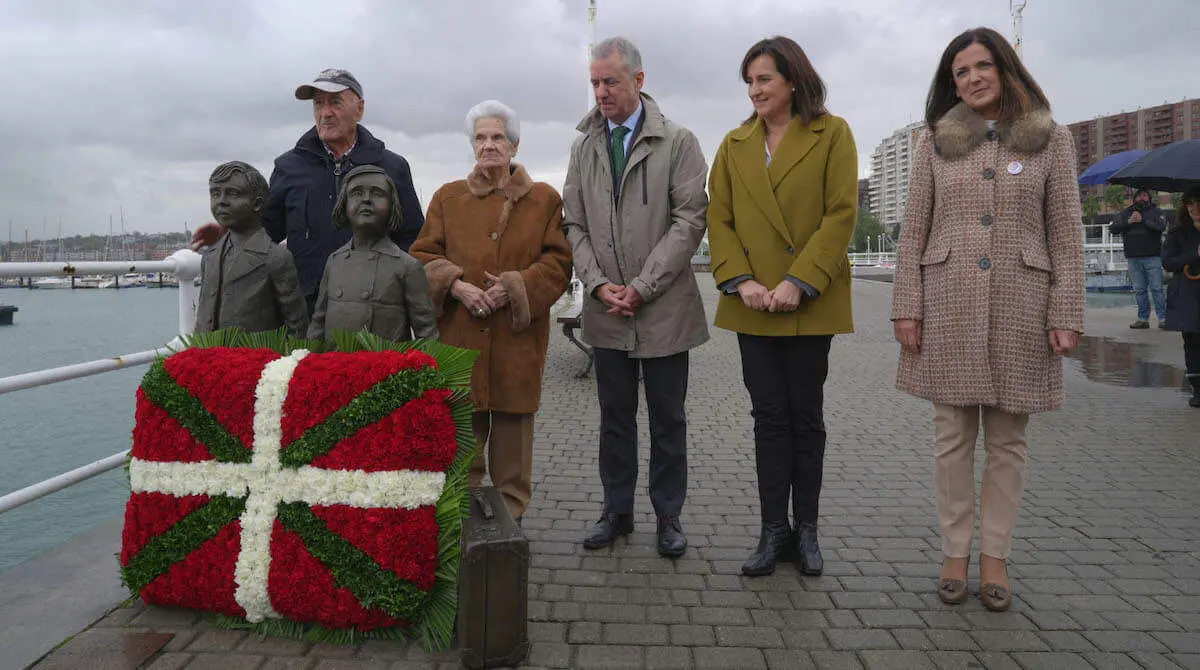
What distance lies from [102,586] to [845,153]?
3681 millimetres

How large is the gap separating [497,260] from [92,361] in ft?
6.44

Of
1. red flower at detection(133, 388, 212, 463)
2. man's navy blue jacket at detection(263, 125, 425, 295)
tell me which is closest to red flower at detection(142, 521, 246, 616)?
red flower at detection(133, 388, 212, 463)

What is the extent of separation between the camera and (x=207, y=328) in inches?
145

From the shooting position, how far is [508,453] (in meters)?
4.18

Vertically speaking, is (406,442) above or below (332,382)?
below

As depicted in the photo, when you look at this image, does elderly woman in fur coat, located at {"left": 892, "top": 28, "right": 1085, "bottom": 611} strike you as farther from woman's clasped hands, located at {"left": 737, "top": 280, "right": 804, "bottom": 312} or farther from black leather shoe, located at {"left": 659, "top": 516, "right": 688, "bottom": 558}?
black leather shoe, located at {"left": 659, "top": 516, "right": 688, "bottom": 558}

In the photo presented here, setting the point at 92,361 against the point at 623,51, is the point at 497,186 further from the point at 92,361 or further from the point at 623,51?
the point at 92,361

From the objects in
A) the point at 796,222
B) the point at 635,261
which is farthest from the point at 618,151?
the point at 796,222

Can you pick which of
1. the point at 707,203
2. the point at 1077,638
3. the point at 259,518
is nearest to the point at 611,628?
the point at 259,518

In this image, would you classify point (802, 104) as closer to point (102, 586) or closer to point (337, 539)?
point (337, 539)

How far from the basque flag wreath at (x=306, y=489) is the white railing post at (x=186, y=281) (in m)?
1.54

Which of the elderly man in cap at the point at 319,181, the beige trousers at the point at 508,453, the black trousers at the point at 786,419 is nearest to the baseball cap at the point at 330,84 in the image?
the elderly man in cap at the point at 319,181

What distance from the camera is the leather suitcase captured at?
9.41ft

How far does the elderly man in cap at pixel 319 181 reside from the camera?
4.07 metres
